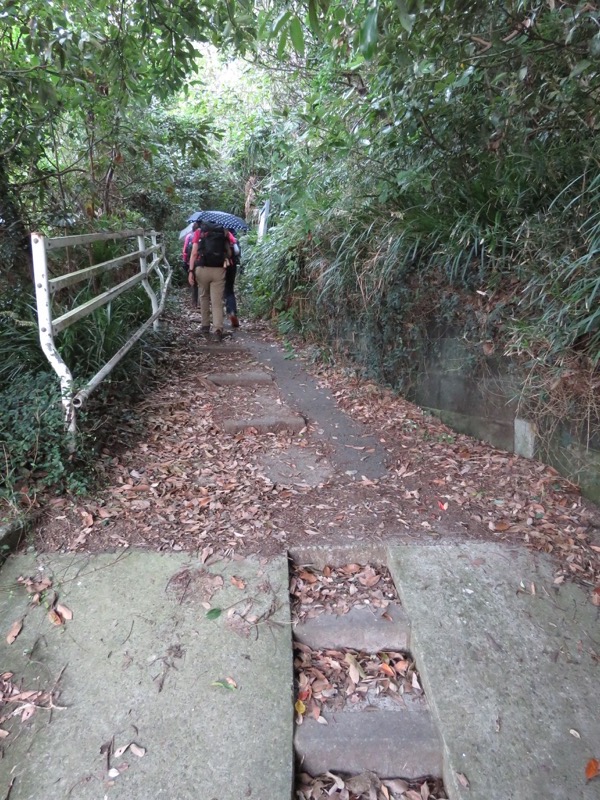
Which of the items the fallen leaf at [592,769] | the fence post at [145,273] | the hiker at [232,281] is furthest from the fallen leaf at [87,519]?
the hiker at [232,281]

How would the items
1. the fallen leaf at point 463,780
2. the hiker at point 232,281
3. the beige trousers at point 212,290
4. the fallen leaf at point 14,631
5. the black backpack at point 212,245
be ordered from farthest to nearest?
1. the hiker at point 232,281
2. the beige trousers at point 212,290
3. the black backpack at point 212,245
4. the fallen leaf at point 14,631
5. the fallen leaf at point 463,780

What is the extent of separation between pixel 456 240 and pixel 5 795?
4.02 meters

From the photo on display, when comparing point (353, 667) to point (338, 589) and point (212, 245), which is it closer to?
point (338, 589)

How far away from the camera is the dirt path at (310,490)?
283 cm

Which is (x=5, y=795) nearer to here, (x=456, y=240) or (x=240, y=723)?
(x=240, y=723)

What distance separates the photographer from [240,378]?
17.5ft

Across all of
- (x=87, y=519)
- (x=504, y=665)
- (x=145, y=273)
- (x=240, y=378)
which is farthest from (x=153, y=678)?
(x=145, y=273)

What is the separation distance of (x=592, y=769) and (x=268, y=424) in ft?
9.79

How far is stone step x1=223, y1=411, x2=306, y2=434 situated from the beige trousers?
278 cm

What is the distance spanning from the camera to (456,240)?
404cm

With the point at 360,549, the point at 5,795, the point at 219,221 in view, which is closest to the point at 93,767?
the point at 5,795

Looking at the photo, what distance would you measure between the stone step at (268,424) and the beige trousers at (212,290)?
9.13 ft

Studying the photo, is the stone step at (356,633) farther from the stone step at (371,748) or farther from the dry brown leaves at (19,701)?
the dry brown leaves at (19,701)

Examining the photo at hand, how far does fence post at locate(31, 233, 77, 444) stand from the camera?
293cm
